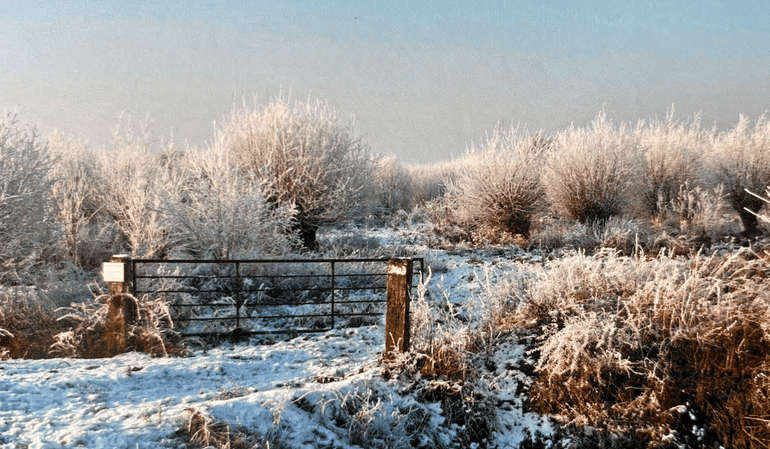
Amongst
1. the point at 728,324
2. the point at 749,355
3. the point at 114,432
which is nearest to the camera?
the point at 114,432

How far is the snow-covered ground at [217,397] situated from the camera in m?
3.47

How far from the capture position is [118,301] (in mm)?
5824

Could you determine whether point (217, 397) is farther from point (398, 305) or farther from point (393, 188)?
point (393, 188)

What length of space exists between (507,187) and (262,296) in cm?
842

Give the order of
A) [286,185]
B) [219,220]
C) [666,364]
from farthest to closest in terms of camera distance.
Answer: [286,185], [219,220], [666,364]

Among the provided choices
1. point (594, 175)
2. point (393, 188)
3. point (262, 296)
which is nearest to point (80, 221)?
point (262, 296)

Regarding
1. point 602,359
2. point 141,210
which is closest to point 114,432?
point 602,359

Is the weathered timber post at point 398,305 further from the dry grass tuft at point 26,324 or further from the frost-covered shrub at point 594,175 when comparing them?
the frost-covered shrub at point 594,175

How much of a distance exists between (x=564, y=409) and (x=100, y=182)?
15.5 meters

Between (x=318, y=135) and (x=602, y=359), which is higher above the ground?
(x=318, y=135)

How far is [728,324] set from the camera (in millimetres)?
4148

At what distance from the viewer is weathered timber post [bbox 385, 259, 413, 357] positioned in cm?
494

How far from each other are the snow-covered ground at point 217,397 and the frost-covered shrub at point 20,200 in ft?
13.7

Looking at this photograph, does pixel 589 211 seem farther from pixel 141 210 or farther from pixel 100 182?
pixel 100 182
